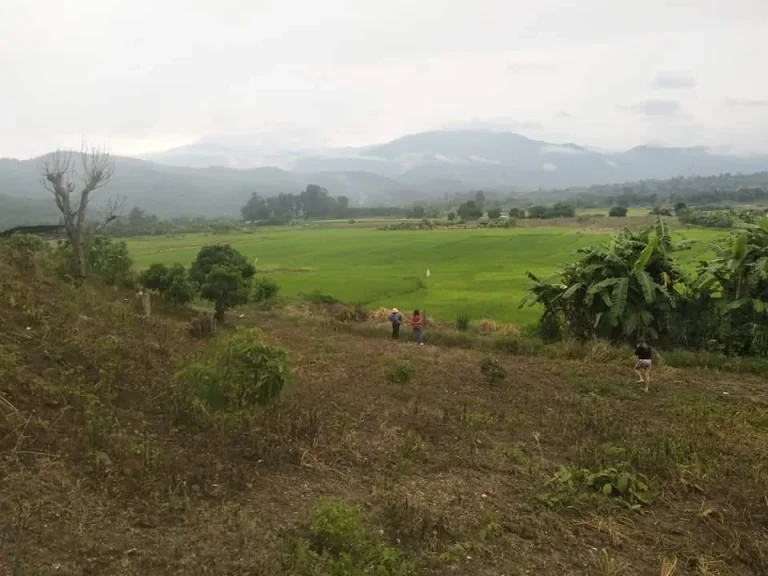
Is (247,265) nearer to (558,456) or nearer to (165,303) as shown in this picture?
(165,303)

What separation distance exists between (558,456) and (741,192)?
375 feet

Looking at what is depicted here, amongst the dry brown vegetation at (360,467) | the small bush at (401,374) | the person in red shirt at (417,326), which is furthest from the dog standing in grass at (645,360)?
the person in red shirt at (417,326)

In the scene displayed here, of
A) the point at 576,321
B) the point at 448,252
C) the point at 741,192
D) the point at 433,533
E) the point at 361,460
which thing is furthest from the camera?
the point at 741,192

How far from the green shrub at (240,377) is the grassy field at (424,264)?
12.7 meters

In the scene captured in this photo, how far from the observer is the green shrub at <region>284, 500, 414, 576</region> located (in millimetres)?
4441

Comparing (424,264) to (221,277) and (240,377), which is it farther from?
(240,377)

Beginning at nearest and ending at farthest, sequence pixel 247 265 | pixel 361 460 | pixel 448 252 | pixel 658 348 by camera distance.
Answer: pixel 361 460, pixel 658 348, pixel 247 265, pixel 448 252

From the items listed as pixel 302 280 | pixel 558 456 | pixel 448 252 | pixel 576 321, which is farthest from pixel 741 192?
pixel 558 456

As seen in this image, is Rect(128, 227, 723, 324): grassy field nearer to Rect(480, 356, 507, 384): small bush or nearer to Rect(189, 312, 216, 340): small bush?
Rect(480, 356, 507, 384): small bush

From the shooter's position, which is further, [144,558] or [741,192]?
[741,192]

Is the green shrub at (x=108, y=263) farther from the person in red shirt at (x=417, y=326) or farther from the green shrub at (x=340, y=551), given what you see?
the green shrub at (x=340, y=551)

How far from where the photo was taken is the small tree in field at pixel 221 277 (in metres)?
14.9

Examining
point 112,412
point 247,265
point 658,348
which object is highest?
point 247,265

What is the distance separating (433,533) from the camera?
5188 millimetres
